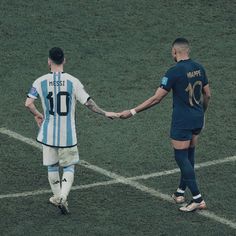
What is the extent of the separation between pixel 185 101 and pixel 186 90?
0.16m

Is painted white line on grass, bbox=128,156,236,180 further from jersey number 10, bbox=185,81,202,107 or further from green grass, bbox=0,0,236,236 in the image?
jersey number 10, bbox=185,81,202,107

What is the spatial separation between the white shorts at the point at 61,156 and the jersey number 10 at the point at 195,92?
1716mm

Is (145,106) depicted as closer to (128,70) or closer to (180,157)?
(180,157)

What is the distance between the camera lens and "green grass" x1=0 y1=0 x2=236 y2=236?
13211 mm

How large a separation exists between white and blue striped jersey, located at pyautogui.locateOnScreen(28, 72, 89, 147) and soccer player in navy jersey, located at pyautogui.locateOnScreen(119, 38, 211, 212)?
1.00 meters

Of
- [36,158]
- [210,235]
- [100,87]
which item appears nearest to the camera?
[210,235]

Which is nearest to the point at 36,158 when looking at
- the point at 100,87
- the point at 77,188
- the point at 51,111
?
the point at 77,188

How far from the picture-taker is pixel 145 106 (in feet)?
44.0

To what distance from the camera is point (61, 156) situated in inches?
523

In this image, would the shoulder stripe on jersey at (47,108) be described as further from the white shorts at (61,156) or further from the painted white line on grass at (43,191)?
the painted white line on grass at (43,191)

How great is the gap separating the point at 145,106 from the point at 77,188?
69.2 inches

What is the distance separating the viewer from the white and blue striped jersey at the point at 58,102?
1305cm

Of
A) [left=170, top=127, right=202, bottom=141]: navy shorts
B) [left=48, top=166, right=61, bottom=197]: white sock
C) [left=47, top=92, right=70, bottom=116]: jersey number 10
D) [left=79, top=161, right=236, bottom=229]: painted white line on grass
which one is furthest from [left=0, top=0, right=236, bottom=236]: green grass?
[left=47, top=92, right=70, bottom=116]: jersey number 10

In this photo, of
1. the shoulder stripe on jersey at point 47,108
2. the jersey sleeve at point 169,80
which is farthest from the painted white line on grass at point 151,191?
the shoulder stripe on jersey at point 47,108
